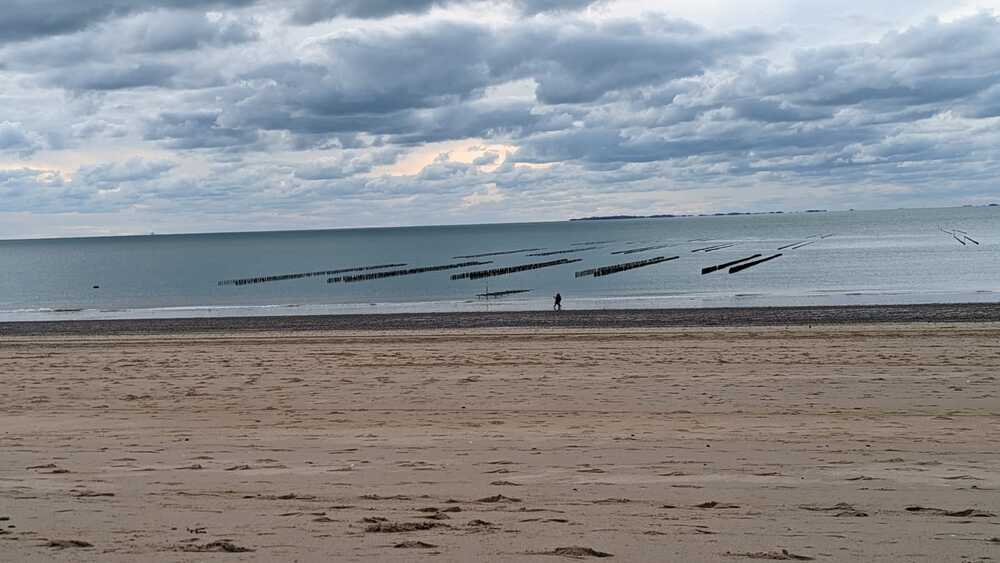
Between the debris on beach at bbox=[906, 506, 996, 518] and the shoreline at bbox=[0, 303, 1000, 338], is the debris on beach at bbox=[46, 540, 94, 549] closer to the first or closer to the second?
the debris on beach at bbox=[906, 506, 996, 518]

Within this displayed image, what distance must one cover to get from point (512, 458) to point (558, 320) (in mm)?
24137

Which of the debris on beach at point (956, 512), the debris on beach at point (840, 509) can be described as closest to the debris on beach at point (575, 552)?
the debris on beach at point (840, 509)

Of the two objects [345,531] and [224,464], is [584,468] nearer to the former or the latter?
[345,531]

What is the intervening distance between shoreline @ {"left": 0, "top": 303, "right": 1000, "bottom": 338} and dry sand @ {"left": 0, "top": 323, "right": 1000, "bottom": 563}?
11845mm

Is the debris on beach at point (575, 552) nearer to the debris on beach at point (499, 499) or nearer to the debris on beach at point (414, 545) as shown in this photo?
the debris on beach at point (414, 545)

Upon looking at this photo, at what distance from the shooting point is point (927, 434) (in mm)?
9742

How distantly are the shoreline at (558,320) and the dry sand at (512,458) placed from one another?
38.9 ft

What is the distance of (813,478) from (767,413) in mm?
3925

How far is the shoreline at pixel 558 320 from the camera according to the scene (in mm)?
29750

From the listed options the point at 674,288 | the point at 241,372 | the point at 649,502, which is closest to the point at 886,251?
the point at 674,288

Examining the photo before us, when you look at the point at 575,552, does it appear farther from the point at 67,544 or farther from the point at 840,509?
the point at 67,544

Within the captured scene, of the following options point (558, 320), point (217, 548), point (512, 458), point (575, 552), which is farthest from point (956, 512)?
point (558, 320)

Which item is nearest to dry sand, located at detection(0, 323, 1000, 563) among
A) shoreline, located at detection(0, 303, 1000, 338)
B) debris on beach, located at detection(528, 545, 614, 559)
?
debris on beach, located at detection(528, 545, 614, 559)

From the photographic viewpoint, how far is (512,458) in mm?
8734
